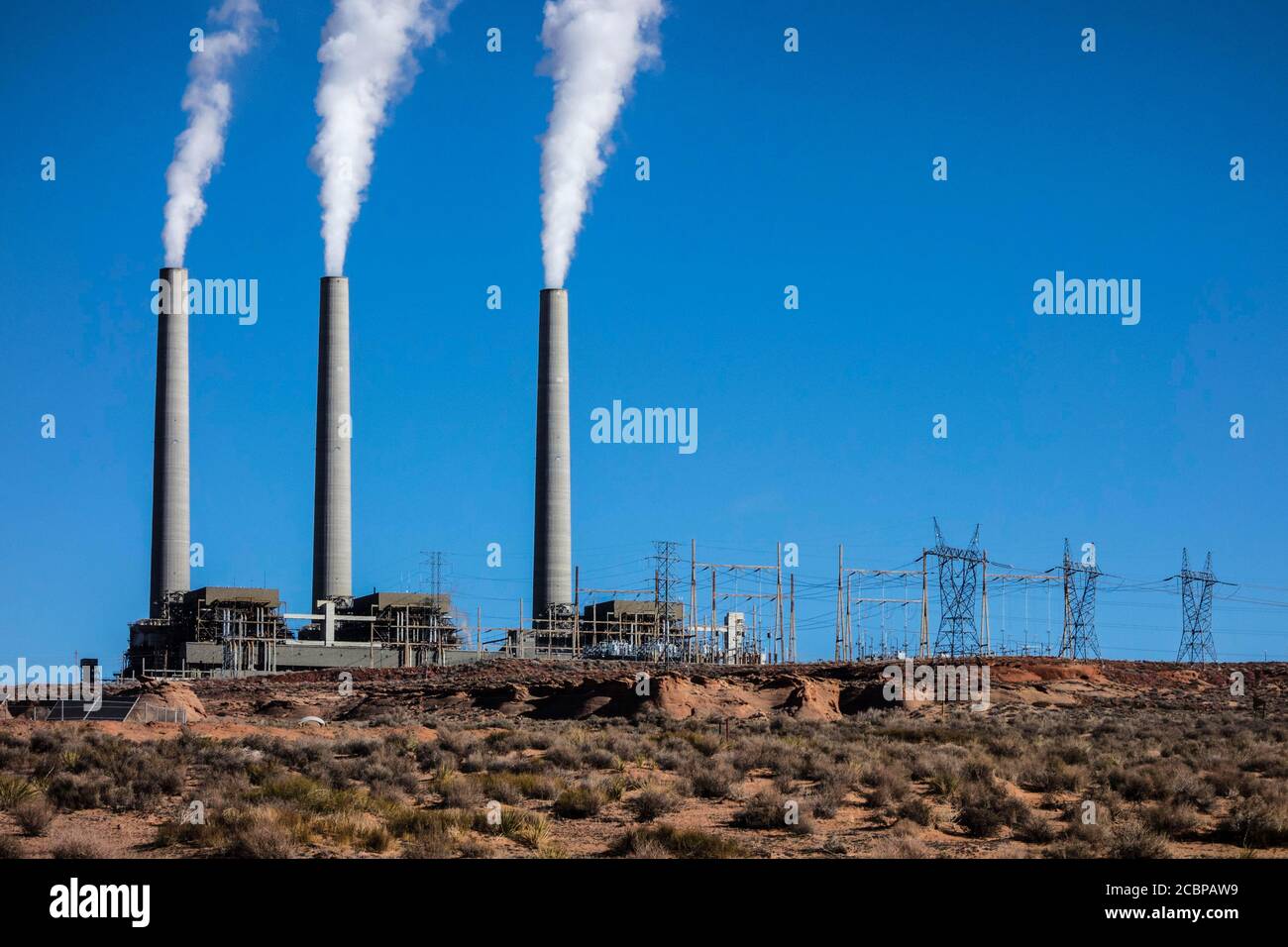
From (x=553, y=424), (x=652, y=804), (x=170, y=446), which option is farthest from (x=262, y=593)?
(x=652, y=804)

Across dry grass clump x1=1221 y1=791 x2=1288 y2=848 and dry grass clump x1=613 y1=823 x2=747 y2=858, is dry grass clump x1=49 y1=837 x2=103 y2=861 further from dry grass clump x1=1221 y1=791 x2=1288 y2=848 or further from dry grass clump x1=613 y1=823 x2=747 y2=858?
dry grass clump x1=1221 y1=791 x2=1288 y2=848

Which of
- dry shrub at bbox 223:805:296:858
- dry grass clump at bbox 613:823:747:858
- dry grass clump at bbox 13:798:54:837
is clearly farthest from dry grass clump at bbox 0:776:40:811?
dry grass clump at bbox 613:823:747:858

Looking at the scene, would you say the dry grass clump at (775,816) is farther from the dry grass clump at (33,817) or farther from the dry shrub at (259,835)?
the dry grass clump at (33,817)

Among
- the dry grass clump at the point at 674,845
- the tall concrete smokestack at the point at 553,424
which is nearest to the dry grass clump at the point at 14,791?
the dry grass clump at the point at 674,845

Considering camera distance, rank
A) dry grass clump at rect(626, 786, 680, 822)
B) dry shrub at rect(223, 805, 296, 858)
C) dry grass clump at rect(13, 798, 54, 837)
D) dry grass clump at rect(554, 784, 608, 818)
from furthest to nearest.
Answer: dry grass clump at rect(554, 784, 608, 818) → dry grass clump at rect(626, 786, 680, 822) → dry grass clump at rect(13, 798, 54, 837) → dry shrub at rect(223, 805, 296, 858)

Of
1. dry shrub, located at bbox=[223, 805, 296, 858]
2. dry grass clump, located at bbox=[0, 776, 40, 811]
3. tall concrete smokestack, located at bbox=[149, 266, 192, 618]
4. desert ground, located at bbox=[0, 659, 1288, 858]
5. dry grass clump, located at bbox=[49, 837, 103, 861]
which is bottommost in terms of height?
desert ground, located at bbox=[0, 659, 1288, 858]

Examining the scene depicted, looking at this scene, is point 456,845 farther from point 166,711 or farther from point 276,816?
point 166,711

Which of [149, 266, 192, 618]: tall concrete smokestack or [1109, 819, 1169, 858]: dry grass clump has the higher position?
[149, 266, 192, 618]: tall concrete smokestack
